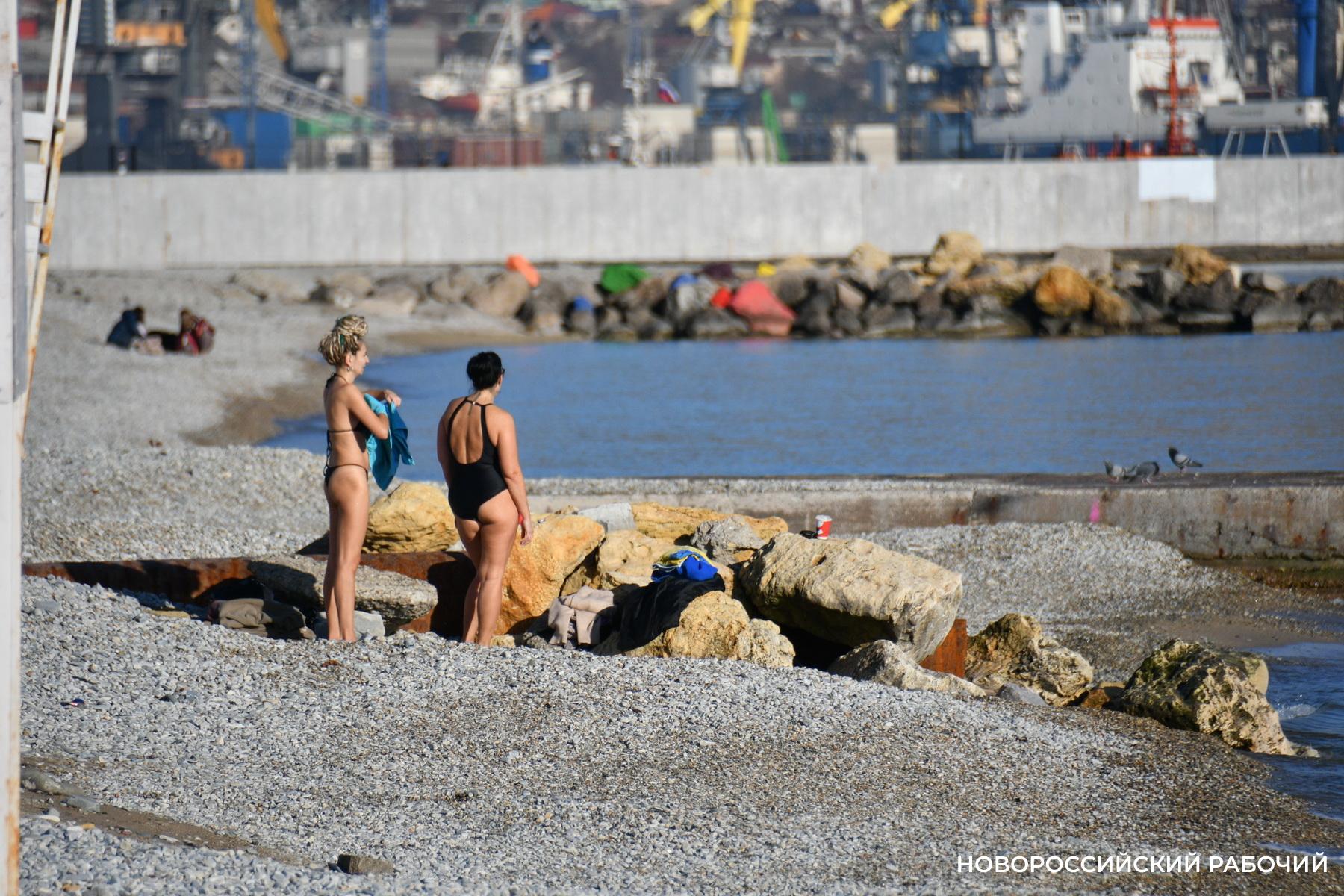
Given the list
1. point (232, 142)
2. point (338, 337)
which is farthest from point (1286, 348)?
point (232, 142)

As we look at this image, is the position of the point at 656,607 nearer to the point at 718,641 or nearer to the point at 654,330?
the point at 718,641

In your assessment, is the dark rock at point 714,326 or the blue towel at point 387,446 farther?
the dark rock at point 714,326

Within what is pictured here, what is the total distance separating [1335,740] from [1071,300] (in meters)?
26.4

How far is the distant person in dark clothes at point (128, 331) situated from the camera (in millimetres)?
Result: 24234

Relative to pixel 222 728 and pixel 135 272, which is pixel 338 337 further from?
pixel 135 272

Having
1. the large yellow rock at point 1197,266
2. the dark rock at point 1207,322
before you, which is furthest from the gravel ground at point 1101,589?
the large yellow rock at point 1197,266

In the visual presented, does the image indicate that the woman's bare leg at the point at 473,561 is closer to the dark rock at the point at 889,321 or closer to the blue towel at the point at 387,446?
the blue towel at the point at 387,446

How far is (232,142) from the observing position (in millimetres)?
69625

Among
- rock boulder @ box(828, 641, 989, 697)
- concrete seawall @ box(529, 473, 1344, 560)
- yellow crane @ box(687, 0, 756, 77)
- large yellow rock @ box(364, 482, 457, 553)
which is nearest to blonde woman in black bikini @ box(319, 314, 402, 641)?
large yellow rock @ box(364, 482, 457, 553)

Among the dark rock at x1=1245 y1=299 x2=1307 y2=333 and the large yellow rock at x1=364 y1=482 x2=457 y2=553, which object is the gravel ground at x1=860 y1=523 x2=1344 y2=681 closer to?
the large yellow rock at x1=364 y1=482 x2=457 y2=553

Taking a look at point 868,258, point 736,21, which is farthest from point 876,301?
point 736,21

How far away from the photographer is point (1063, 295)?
110 feet

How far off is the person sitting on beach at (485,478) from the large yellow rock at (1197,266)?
2968 cm

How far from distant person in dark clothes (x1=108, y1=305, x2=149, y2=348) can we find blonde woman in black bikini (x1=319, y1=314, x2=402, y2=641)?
17682 millimetres
